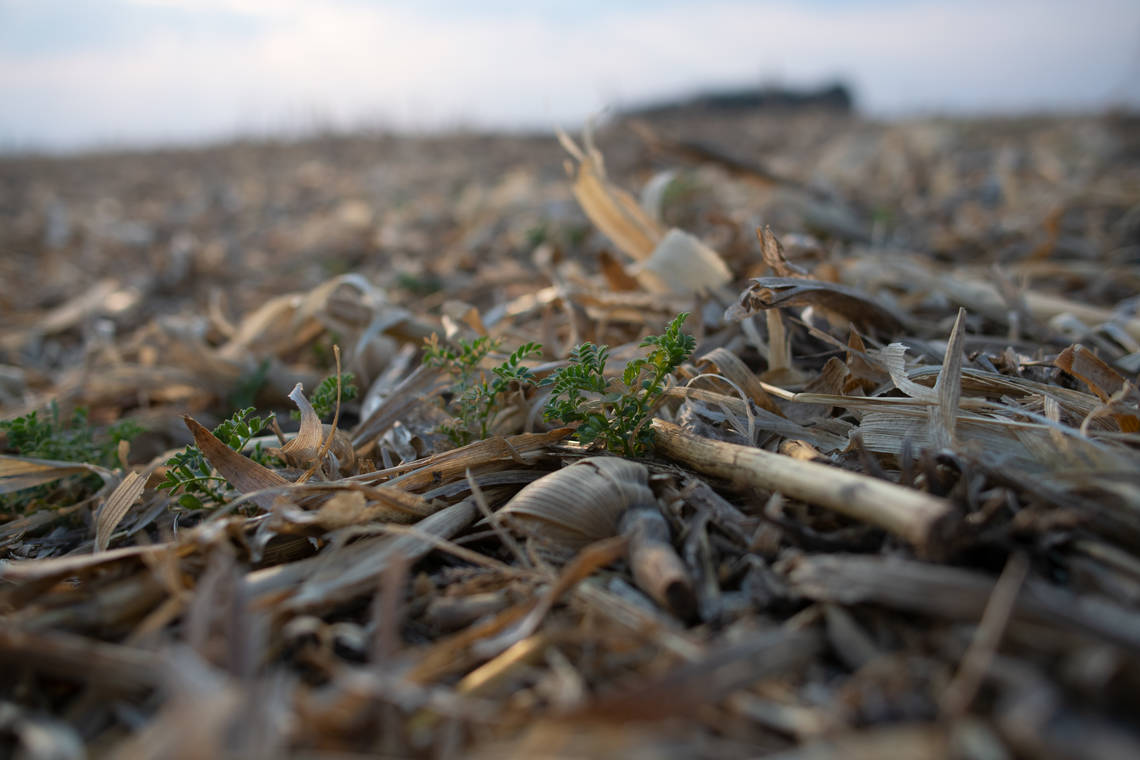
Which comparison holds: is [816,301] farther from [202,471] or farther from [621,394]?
[202,471]

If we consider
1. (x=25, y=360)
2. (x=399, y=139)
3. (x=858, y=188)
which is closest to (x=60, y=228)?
(x=25, y=360)

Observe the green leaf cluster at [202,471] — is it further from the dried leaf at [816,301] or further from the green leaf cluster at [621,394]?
the dried leaf at [816,301]

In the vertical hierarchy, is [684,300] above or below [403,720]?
above

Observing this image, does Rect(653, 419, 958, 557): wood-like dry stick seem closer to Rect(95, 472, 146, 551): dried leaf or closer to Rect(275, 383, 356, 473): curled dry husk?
Rect(275, 383, 356, 473): curled dry husk

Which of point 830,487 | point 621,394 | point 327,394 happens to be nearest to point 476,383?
point 327,394

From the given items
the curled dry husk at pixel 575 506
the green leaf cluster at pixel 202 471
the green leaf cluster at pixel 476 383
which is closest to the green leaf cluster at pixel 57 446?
the green leaf cluster at pixel 202 471

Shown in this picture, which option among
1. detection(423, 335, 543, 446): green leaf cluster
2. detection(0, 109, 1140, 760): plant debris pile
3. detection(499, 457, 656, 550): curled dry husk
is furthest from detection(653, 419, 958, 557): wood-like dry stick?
detection(423, 335, 543, 446): green leaf cluster

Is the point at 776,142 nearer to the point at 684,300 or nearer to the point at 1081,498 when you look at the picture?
the point at 684,300
